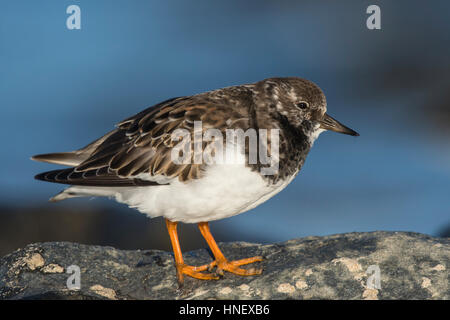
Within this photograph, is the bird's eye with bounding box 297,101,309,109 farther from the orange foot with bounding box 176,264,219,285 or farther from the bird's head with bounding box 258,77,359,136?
the orange foot with bounding box 176,264,219,285

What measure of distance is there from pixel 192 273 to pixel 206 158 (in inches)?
69.0

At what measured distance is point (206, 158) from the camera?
22.3 ft

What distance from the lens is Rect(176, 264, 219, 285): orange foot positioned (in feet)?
24.1

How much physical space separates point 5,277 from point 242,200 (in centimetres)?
350

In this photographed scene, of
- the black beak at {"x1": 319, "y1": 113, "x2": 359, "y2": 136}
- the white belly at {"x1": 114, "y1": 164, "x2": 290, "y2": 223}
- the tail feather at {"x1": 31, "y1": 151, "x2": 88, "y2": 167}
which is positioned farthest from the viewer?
the tail feather at {"x1": 31, "y1": 151, "x2": 88, "y2": 167}

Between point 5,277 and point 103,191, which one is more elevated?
point 103,191

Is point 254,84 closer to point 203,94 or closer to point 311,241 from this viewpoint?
point 203,94

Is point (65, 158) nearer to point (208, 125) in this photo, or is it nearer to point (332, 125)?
point (208, 125)

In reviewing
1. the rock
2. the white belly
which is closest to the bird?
the white belly

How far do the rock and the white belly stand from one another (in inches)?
39.1

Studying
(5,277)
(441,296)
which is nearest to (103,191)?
(5,277)

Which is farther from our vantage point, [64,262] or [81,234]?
[81,234]

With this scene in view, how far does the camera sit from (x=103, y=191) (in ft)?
24.7

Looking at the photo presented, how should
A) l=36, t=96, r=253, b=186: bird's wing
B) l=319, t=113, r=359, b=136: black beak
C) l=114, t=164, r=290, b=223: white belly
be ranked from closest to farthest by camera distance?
l=114, t=164, r=290, b=223: white belly < l=36, t=96, r=253, b=186: bird's wing < l=319, t=113, r=359, b=136: black beak
